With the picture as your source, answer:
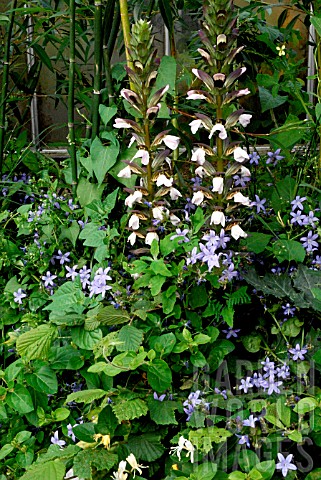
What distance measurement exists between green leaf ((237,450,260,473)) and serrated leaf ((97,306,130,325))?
360 mm

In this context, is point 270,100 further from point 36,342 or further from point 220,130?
point 36,342

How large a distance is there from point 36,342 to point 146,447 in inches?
12.9

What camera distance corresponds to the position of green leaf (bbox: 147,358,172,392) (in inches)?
52.7

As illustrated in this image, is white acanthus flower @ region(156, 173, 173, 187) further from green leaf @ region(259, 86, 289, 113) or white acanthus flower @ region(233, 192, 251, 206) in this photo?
green leaf @ region(259, 86, 289, 113)

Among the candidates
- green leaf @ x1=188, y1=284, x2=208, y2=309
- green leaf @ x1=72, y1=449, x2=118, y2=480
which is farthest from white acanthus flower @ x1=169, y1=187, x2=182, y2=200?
green leaf @ x1=72, y1=449, x2=118, y2=480

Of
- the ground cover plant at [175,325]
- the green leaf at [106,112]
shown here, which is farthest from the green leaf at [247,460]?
the green leaf at [106,112]

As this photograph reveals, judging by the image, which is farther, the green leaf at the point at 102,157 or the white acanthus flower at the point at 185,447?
the green leaf at the point at 102,157

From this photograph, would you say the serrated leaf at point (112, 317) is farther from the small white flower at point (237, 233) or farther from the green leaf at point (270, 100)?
the green leaf at point (270, 100)

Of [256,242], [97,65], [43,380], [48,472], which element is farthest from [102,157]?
[48,472]

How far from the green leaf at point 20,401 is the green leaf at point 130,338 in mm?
263

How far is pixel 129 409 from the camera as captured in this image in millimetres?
1306

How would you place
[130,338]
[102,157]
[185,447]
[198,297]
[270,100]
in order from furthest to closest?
[270,100], [102,157], [198,297], [130,338], [185,447]

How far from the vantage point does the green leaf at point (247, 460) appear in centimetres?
126

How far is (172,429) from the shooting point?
1.43 m
